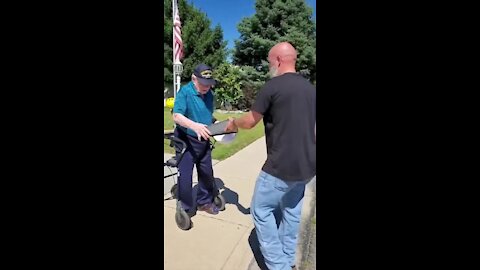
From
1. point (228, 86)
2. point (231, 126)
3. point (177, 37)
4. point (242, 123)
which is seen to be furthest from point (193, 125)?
point (228, 86)

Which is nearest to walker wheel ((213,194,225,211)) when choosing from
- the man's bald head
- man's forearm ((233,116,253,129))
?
man's forearm ((233,116,253,129))

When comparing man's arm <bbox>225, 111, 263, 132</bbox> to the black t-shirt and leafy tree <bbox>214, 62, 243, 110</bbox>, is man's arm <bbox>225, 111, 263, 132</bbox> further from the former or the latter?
leafy tree <bbox>214, 62, 243, 110</bbox>

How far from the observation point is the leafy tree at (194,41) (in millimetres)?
1537

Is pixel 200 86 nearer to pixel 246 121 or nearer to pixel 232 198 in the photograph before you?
pixel 246 121

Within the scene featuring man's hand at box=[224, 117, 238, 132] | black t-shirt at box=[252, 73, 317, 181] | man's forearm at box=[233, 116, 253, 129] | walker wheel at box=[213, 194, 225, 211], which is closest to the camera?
black t-shirt at box=[252, 73, 317, 181]

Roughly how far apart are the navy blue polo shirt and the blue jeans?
2.11ft

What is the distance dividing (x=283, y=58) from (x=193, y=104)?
0.79 m

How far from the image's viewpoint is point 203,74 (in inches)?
73.7

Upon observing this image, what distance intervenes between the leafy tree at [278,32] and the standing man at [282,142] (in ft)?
0.27

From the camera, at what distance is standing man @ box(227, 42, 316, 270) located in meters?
1.32

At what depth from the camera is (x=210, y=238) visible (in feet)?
6.73
